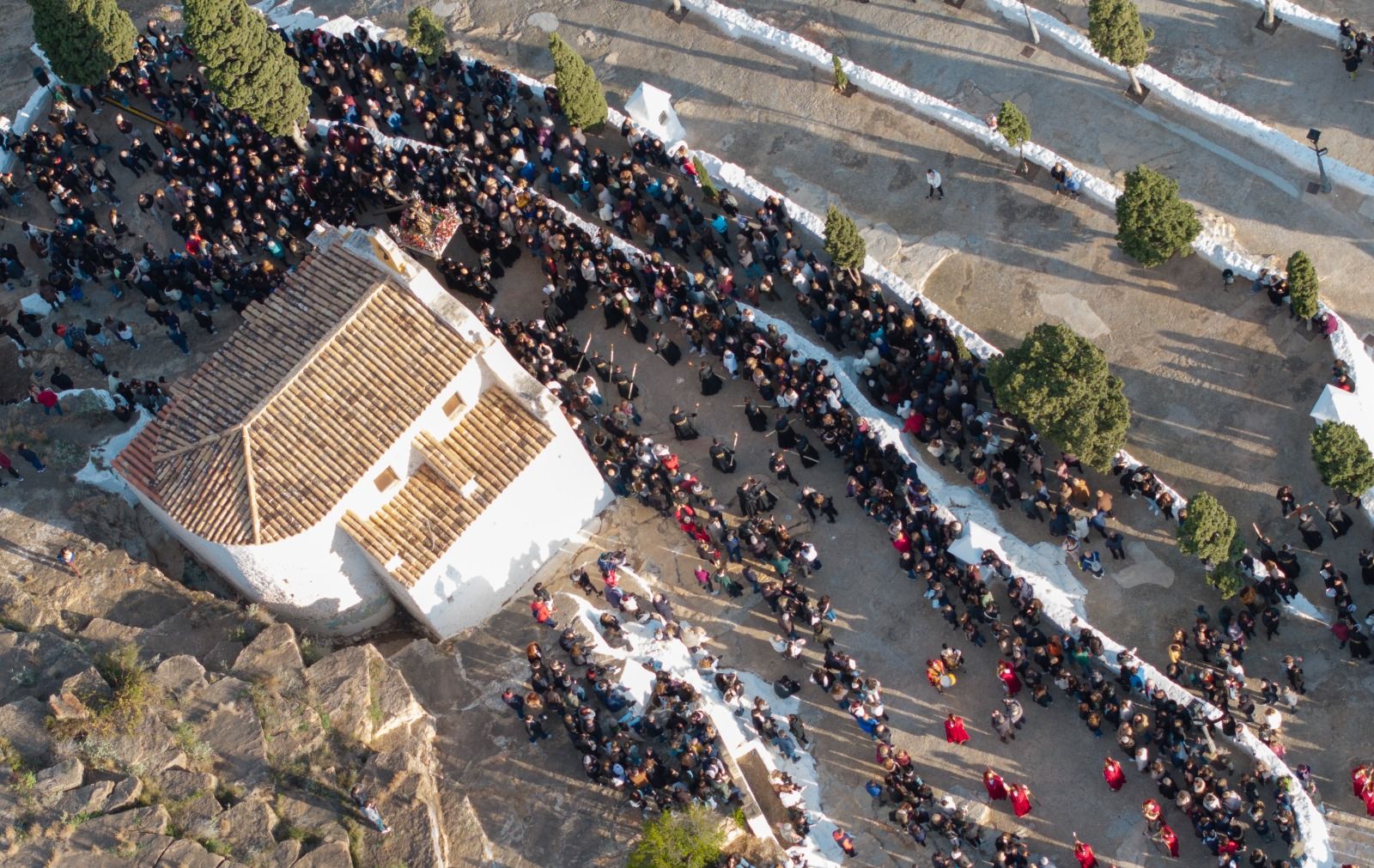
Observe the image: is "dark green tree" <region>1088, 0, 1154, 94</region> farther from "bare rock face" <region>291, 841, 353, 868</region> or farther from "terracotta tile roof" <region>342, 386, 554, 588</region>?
"bare rock face" <region>291, 841, 353, 868</region>

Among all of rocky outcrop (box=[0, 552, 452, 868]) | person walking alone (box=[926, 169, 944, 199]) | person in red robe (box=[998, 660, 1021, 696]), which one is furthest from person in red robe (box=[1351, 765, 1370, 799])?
rocky outcrop (box=[0, 552, 452, 868])

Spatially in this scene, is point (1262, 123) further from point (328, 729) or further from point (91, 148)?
point (91, 148)

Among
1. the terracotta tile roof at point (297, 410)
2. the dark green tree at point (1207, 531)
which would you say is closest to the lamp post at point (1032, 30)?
the dark green tree at point (1207, 531)

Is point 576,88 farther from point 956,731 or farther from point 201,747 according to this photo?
point 201,747

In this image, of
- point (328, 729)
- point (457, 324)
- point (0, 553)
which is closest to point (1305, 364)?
point (457, 324)

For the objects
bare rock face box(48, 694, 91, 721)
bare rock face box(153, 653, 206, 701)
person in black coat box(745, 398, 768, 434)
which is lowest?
bare rock face box(48, 694, 91, 721)

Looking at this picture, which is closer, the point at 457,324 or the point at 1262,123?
the point at 457,324
